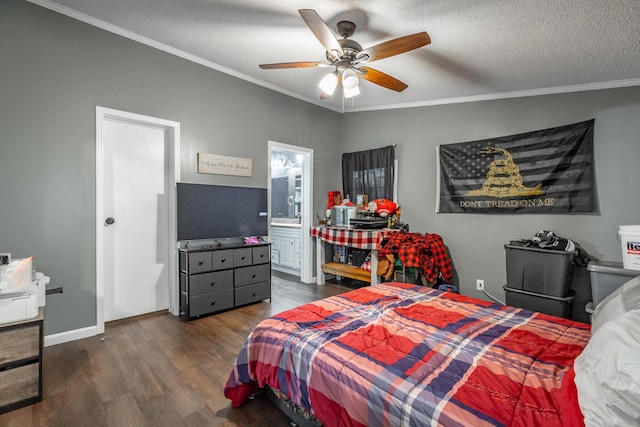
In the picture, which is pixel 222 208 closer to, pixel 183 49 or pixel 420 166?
pixel 183 49

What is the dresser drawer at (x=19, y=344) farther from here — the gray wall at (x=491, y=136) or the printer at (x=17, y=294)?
the gray wall at (x=491, y=136)

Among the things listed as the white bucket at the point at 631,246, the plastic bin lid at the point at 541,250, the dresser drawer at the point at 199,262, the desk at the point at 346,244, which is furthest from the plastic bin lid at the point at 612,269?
the dresser drawer at the point at 199,262

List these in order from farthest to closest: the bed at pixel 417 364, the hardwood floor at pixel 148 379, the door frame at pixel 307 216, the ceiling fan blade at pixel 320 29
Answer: the door frame at pixel 307 216
the ceiling fan blade at pixel 320 29
the hardwood floor at pixel 148 379
the bed at pixel 417 364

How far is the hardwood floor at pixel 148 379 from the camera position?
1701 mm

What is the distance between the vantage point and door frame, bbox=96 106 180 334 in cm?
277

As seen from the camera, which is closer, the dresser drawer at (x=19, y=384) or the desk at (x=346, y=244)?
the dresser drawer at (x=19, y=384)

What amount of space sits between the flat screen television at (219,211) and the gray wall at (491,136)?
6.47 feet

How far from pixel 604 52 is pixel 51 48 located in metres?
4.58

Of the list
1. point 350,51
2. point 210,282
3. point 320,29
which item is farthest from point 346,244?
point 320,29

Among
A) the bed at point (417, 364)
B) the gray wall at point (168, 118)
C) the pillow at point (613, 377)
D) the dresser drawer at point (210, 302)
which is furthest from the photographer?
the dresser drawer at point (210, 302)

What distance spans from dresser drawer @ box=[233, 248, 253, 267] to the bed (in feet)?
5.75

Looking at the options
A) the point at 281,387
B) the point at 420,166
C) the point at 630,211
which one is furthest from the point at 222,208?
the point at 630,211

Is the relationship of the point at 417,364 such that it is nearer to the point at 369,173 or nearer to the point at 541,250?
the point at 541,250

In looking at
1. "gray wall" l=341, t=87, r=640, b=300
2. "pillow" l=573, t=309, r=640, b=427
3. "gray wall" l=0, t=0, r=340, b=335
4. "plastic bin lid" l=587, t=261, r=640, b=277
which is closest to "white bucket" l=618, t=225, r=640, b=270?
"plastic bin lid" l=587, t=261, r=640, b=277
